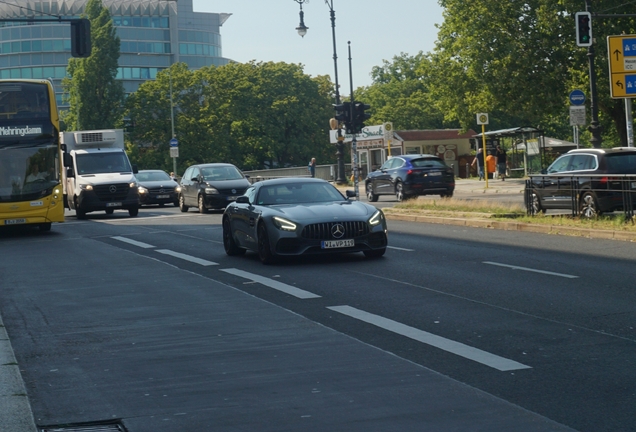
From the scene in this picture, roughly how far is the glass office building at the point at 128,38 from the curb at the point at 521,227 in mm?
97744

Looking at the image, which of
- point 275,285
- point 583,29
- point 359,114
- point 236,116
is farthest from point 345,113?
point 236,116

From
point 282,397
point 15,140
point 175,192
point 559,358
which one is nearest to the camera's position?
point 282,397

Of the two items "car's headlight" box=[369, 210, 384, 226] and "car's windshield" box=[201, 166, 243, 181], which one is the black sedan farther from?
"car's windshield" box=[201, 166, 243, 181]

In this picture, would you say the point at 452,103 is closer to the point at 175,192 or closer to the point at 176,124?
the point at 175,192

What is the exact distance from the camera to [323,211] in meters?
15.4

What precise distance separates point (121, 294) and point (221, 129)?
7569 centimetres

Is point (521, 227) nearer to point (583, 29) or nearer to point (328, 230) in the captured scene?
point (583, 29)

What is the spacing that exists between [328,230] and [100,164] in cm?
2195

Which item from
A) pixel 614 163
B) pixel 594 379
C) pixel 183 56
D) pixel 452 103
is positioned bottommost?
pixel 594 379

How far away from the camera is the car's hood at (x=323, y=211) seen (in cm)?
1521

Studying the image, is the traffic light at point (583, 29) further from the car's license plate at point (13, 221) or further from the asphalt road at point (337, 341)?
the car's license plate at point (13, 221)

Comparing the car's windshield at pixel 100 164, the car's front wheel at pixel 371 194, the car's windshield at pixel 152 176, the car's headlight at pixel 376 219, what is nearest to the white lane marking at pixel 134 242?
the car's headlight at pixel 376 219

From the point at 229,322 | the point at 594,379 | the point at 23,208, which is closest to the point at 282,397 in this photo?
the point at 594,379

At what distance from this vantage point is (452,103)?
54.1 m
